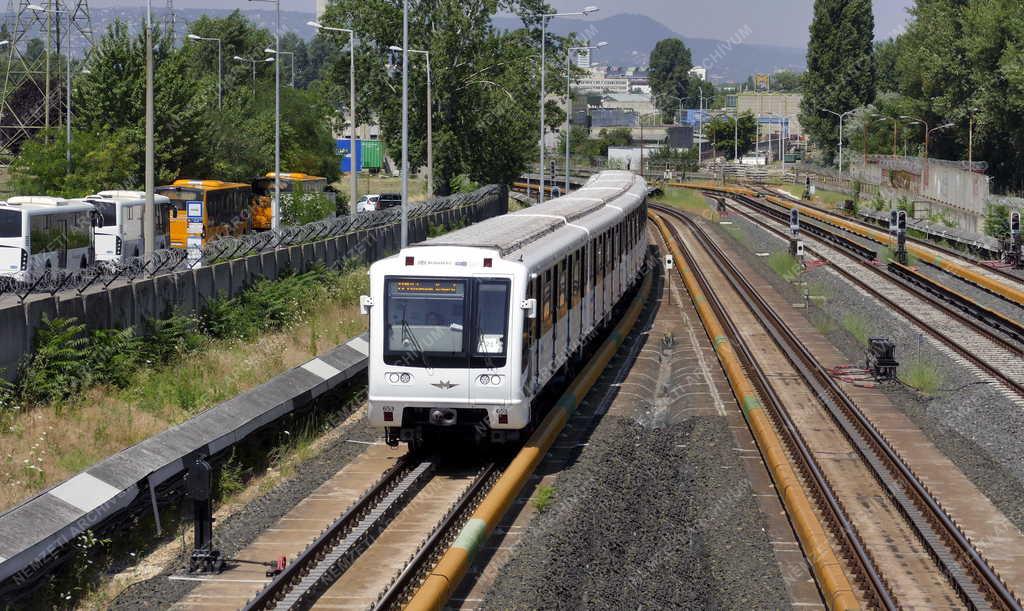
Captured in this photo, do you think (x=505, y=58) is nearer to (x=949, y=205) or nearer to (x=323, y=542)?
(x=949, y=205)

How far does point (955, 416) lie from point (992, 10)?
Answer: 195 feet

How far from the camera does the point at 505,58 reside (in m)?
65.4

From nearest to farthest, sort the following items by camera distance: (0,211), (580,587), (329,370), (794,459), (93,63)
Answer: (580,587), (794,459), (329,370), (0,211), (93,63)

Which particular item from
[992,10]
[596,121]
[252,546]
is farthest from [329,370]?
[596,121]

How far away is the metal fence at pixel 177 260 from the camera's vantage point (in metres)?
21.0

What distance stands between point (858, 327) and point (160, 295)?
17.2 meters

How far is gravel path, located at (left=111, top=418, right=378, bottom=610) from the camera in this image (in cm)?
1243

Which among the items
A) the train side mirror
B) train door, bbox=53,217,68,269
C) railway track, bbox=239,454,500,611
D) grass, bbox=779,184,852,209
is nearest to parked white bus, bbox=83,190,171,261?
train door, bbox=53,217,68,269

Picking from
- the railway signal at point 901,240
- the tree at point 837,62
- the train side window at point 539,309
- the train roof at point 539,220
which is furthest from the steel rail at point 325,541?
the tree at point 837,62

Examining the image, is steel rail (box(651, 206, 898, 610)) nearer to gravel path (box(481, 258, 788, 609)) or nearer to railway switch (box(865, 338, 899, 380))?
gravel path (box(481, 258, 788, 609))

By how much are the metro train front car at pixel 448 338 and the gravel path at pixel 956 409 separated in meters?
6.31

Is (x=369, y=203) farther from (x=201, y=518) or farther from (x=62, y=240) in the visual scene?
(x=201, y=518)

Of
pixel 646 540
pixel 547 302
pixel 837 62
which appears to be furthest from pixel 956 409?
pixel 837 62

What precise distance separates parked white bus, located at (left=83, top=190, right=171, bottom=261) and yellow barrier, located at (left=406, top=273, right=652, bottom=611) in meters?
15.7
